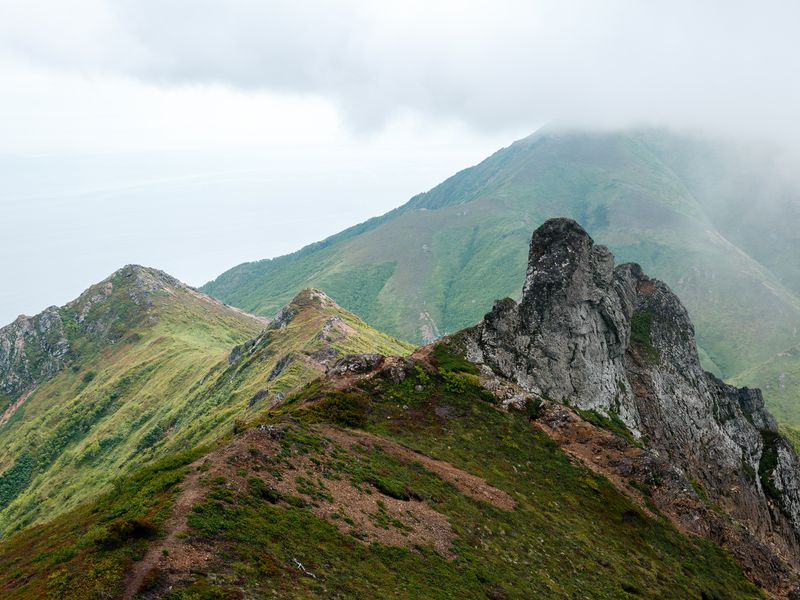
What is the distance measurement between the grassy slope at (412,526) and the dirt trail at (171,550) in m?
0.59

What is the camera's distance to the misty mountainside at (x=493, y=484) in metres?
28.3

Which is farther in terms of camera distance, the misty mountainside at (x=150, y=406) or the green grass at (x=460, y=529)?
the misty mountainside at (x=150, y=406)

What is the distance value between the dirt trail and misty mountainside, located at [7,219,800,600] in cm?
10

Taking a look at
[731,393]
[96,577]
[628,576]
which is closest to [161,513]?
[96,577]

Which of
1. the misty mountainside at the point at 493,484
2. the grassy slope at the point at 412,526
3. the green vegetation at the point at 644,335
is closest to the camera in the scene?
the grassy slope at the point at 412,526

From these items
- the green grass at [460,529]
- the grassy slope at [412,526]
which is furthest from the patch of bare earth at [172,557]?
the green grass at [460,529]

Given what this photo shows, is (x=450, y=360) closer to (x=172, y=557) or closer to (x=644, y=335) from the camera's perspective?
(x=644, y=335)

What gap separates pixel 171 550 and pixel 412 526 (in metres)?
16.0

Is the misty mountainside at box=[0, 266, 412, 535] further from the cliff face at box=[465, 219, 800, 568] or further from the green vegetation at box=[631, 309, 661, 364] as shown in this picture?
the green vegetation at box=[631, 309, 661, 364]

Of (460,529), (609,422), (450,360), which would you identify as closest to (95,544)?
(460,529)

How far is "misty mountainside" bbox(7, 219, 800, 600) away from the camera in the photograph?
28.3 m

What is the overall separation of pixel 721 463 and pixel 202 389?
4576 inches

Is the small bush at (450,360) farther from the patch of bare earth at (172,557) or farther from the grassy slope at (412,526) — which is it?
the patch of bare earth at (172,557)

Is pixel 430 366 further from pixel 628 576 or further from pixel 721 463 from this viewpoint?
pixel 721 463
